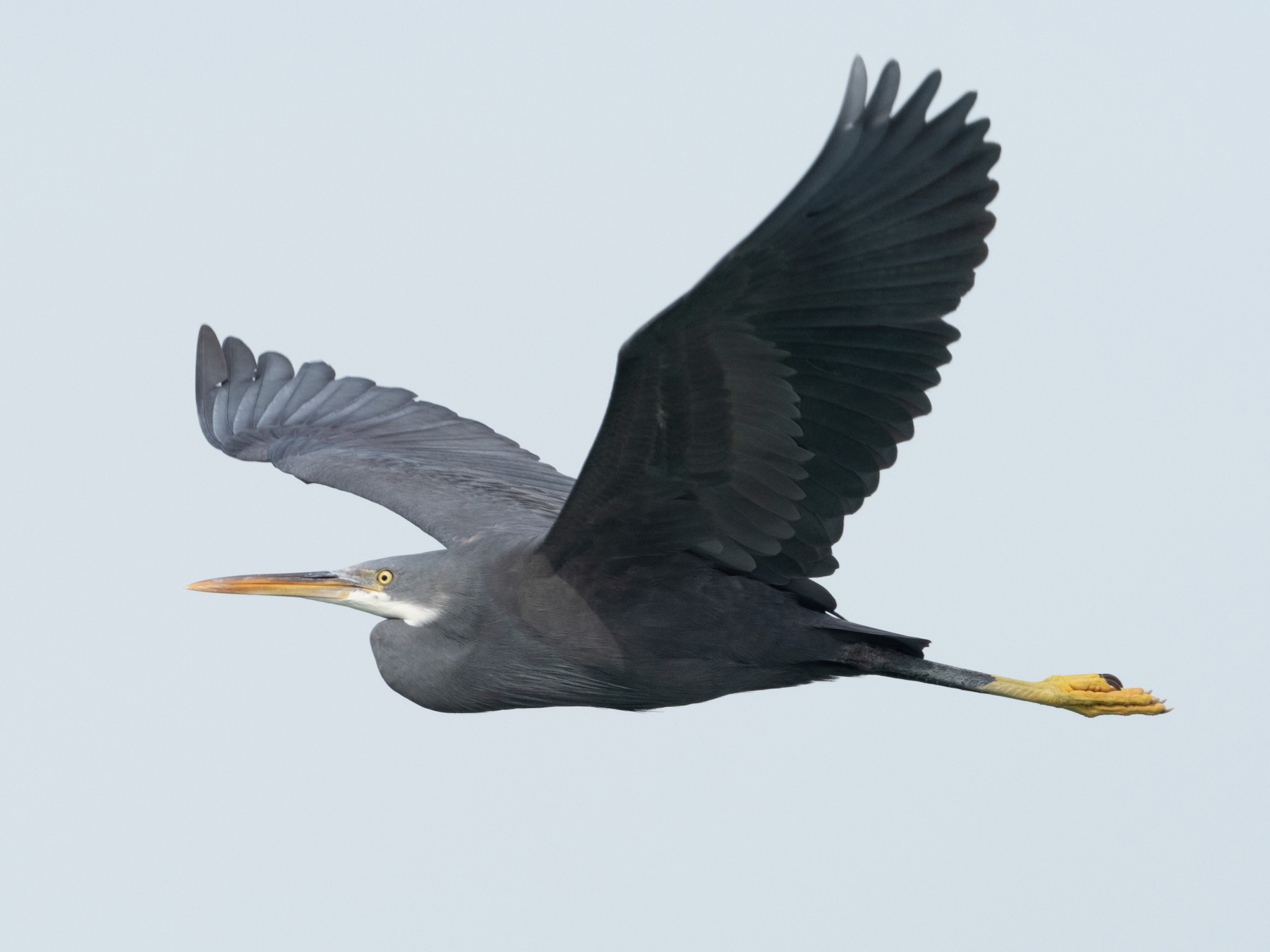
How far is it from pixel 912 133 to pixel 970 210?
39 cm

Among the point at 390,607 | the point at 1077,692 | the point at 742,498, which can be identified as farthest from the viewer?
the point at 1077,692

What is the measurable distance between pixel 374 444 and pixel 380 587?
269 cm

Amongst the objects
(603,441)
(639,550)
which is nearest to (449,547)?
(639,550)

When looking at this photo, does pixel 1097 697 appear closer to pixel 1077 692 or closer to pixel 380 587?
pixel 1077 692

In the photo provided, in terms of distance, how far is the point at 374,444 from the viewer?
10414 mm

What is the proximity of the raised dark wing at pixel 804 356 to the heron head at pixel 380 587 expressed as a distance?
609 millimetres

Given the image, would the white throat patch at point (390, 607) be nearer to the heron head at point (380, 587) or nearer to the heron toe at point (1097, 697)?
the heron head at point (380, 587)

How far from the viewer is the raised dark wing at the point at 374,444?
926 cm

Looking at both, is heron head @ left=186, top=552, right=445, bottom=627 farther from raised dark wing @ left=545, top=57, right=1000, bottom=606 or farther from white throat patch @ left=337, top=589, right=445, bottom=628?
raised dark wing @ left=545, top=57, right=1000, bottom=606

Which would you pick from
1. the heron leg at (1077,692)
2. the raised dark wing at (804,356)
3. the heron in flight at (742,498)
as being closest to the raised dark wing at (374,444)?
the heron in flight at (742,498)

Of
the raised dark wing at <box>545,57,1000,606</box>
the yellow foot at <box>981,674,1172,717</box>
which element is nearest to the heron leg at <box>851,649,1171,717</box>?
the yellow foot at <box>981,674,1172,717</box>

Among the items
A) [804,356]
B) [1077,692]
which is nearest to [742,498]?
[804,356]

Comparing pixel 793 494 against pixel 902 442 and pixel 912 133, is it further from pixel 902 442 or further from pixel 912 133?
pixel 912 133

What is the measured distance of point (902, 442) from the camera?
7258 millimetres
